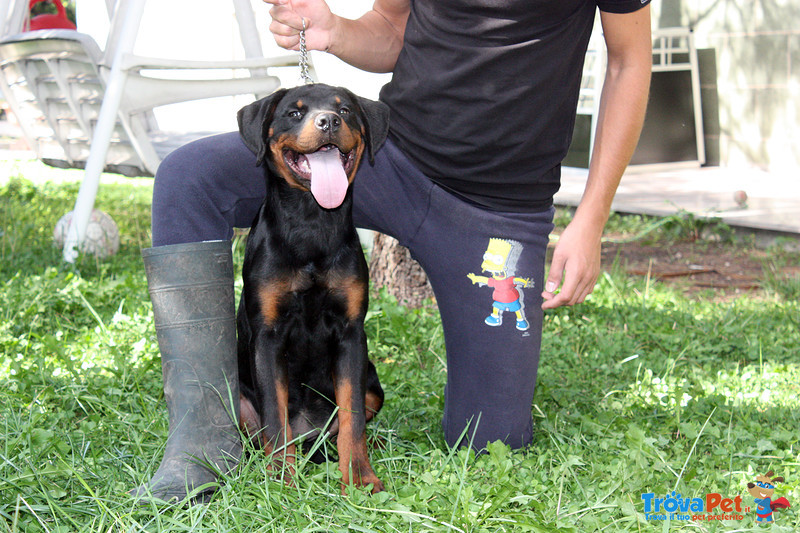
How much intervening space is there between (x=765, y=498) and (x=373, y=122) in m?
1.49

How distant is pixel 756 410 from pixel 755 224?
11.2 ft

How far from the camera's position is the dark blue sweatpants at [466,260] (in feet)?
8.23

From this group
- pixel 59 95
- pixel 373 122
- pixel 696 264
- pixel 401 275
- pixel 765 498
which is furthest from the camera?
pixel 696 264

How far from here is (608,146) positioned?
8.23 ft

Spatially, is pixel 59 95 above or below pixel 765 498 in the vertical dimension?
above

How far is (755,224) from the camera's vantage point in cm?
590

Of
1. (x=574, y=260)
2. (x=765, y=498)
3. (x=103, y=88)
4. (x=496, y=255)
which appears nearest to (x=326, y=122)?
(x=496, y=255)

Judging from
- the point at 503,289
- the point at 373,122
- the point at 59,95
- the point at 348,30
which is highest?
the point at 348,30

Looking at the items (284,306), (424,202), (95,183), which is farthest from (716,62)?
(284,306)

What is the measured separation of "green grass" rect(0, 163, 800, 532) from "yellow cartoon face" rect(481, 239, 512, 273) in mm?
562

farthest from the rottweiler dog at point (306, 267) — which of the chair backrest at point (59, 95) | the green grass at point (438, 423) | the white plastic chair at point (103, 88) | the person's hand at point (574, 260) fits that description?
the chair backrest at point (59, 95)

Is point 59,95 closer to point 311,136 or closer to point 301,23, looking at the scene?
point 301,23

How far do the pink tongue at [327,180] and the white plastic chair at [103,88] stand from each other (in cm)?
260

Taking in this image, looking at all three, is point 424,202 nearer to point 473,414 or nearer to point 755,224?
point 473,414
